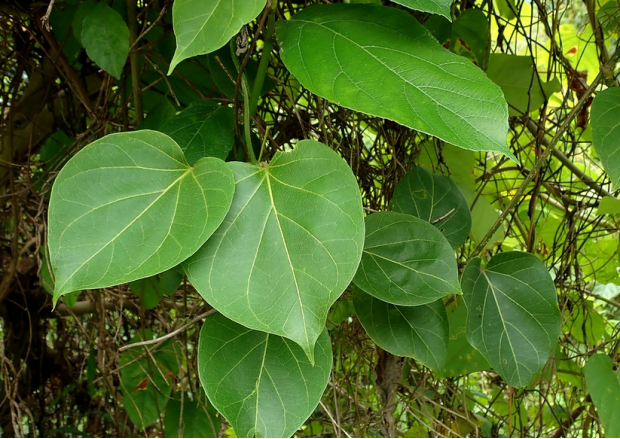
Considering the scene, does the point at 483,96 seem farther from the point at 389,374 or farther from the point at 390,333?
the point at 389,374

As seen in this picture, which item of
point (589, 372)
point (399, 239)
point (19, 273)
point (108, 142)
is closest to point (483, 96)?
point (399, 239)

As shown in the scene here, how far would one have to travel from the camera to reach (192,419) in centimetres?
86

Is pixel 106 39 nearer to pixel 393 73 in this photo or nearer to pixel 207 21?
pixel 207 21

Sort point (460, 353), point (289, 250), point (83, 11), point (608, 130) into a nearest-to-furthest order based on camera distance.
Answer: point (289, 250)
point (608, 130)
point (83, 11)
point (460, 353)

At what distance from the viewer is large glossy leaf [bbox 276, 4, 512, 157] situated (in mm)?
388

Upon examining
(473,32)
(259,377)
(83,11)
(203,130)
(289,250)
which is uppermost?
(473,32)

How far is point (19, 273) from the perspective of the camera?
1.08 m

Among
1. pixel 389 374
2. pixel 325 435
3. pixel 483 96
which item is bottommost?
pixel 325 435

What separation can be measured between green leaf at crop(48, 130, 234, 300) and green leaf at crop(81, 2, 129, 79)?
0.20 m

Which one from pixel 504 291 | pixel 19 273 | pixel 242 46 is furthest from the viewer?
pixel 19 273

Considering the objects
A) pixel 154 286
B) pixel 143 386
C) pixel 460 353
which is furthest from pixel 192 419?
pixel 460 353

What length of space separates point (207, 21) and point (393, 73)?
0.15 metres

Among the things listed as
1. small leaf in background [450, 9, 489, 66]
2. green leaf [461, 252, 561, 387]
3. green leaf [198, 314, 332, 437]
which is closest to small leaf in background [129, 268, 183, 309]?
green leaf [198, 314, 332, 437]

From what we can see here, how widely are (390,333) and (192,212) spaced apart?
28cm
